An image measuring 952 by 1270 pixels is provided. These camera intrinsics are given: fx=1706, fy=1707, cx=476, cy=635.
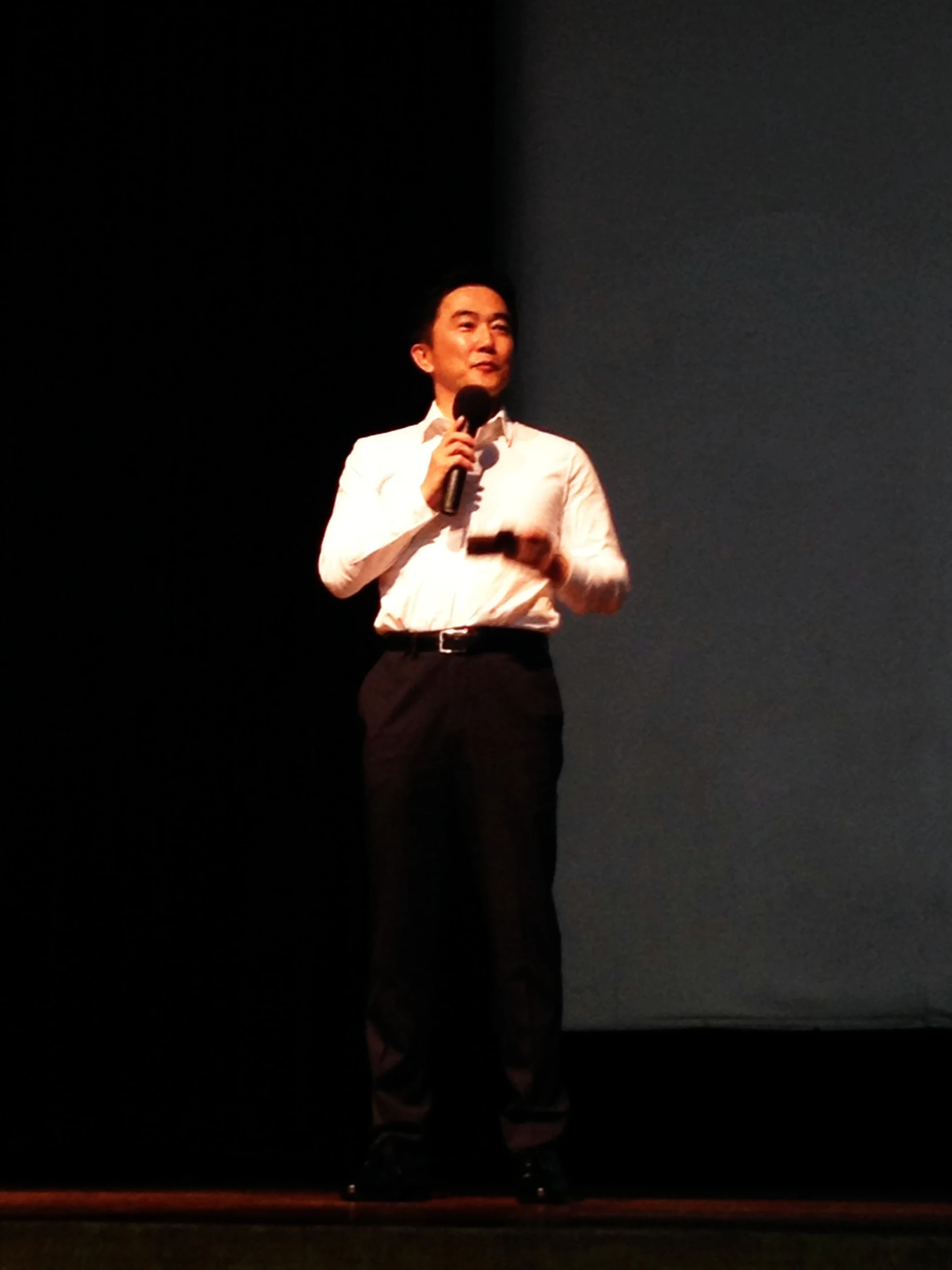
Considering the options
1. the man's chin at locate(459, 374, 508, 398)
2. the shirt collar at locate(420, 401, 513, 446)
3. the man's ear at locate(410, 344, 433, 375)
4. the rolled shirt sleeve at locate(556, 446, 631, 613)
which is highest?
the man's ear at locate(410, 344, 433, 375)

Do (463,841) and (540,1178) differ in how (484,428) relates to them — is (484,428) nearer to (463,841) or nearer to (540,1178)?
(463,841)

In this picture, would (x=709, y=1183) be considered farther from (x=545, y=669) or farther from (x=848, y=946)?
(x=545, y=669)

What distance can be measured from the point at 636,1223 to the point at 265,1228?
0.47m

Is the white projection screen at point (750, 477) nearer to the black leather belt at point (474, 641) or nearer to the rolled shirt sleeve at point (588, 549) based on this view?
the rolled shirt sleeve at point (588, 549)

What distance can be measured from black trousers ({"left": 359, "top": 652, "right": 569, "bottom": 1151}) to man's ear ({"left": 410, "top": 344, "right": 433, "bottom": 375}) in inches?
19.7

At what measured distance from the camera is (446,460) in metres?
2.48

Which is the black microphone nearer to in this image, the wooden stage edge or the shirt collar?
the shirt collar

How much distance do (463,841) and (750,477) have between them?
125 centimetres

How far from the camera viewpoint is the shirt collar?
8.96 ft

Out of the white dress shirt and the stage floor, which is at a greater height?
the white dress shirt

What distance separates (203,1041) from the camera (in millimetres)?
3314

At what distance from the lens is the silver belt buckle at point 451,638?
8.47 feet

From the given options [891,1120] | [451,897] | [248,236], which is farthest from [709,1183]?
[248,236]

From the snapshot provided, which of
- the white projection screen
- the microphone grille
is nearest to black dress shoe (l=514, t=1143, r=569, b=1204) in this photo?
the white projection screen
